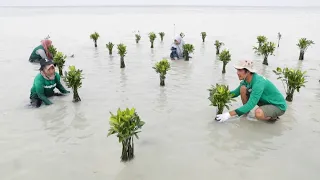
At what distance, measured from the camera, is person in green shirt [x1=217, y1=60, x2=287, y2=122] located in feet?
19.9

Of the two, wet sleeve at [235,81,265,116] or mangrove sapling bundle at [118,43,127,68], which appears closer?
wet sleeve at [235,81,265,116]

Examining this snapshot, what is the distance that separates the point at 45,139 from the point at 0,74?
742cm

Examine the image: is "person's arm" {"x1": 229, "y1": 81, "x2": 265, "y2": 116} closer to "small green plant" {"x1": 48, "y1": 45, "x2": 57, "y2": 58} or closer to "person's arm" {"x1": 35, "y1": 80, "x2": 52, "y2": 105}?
"person's arm" {"x1": 35, "y1": 80, "x2": 52, "y2": 105}

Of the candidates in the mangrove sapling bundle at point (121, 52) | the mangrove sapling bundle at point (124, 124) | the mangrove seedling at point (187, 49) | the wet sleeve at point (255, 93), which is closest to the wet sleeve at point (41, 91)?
the mangrove sapling bundle at point (124, 124)

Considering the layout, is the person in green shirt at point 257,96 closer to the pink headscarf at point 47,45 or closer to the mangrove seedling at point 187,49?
the mangrove seedling at point 187,49

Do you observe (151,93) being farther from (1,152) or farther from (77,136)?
(1,152)

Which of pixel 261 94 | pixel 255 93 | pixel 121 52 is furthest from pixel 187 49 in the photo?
pixel 255 93

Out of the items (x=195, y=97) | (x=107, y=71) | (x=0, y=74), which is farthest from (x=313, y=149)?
(x=0, y=74)

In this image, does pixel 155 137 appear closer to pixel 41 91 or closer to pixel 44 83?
pixel 41 91

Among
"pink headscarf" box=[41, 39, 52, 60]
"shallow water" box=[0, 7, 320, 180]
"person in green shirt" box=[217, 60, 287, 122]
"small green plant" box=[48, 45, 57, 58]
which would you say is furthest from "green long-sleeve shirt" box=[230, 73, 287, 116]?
"pink headscarf" box=[41, 39, 52, 60]

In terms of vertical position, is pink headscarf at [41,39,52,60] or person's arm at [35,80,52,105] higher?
pink headscarf at [41,39,52,60]

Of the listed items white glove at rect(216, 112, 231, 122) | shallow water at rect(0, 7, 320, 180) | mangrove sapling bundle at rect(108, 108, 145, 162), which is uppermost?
mangrove sapling bundle at rect(108, 108, 145, 162)

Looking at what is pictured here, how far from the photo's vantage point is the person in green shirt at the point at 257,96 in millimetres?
6051

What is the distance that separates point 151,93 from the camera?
9.27 m
